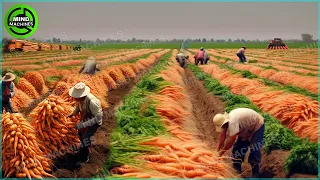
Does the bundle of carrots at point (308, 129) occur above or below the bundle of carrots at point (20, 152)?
below

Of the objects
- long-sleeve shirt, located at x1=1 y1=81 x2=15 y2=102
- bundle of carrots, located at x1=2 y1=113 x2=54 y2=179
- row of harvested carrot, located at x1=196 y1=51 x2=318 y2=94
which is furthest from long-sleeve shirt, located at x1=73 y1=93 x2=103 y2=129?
row of harvested carrot, located at x1=196 y1=51 x2=318 y2=94

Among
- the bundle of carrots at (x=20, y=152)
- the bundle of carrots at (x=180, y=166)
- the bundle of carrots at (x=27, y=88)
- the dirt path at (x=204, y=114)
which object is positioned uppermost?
the bundle of carrots at (x=20, y=152)

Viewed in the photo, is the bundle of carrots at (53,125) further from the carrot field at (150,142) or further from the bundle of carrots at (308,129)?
the bundle of carrots at (308,129)

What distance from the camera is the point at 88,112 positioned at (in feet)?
22.4

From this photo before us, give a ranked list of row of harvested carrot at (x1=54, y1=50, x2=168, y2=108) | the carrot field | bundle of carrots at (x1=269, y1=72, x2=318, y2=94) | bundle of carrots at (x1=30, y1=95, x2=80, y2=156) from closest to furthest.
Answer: the carrot field < bundle of carrots at (x1=30, y1=95, x2=80, y2=156) < row of harvested carrot at (x1=54, y1=50, x2=168, y2=108) < bundle of carrots at (x1=269, y1=72, x2=318, y2=94)

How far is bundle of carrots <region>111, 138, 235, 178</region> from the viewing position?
19.2 feet

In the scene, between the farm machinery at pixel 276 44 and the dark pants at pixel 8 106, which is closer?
the dark pants at pixel 8 106

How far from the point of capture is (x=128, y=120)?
8.35 meters

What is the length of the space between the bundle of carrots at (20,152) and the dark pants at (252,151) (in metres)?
3.60

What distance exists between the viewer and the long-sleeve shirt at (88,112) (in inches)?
261

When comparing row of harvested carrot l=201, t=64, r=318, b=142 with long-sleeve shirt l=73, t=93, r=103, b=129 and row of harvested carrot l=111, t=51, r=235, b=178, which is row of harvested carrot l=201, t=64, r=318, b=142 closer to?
row of harvested carrot l=111, t=51, r=235, b=178

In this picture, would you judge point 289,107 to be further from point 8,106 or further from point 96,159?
point 8,106

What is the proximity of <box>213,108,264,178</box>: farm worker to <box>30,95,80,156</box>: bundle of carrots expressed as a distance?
2865 millimetres

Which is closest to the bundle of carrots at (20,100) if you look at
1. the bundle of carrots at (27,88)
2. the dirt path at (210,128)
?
the bundle of carrots at (27,88)
